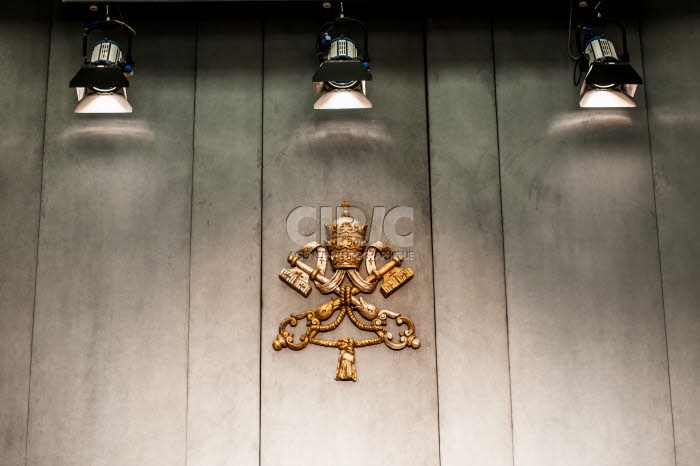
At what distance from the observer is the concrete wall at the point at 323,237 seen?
3502 millimetres

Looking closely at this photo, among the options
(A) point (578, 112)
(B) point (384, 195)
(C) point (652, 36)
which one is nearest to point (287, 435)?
(B) point (384, 195)

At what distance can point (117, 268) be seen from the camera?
3672 millimetres

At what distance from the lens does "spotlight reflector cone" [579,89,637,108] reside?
3562mm

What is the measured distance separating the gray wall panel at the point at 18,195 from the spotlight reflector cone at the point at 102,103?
0.44 m

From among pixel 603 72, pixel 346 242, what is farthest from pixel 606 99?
pixel 346 242

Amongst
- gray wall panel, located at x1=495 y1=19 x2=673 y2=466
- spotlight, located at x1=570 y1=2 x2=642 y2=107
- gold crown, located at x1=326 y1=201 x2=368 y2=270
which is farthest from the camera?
gold crown, located at x1=326 y1=201 x2=368 y2=270

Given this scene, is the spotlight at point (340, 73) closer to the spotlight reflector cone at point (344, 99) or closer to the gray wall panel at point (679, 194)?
the spotlight reflector cone at point (344, 99)

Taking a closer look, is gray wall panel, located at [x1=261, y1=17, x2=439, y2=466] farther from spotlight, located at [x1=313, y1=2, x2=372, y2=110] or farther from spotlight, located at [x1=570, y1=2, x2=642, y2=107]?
spotlight, located at [x1=570, y1=2, x2=642, y2=107]

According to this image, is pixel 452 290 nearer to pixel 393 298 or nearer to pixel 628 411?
pixel 393 298

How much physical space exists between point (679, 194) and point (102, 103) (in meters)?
3.33

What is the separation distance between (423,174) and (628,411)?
68.4 inches

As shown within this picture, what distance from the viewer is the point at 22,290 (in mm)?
3633

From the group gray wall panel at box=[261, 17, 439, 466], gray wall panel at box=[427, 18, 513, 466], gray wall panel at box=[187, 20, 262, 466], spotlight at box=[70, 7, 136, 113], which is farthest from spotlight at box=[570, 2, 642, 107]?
spotlight at box=[70, 7, 136, 113]

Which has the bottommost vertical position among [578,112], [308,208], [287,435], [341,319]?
[287,435]
